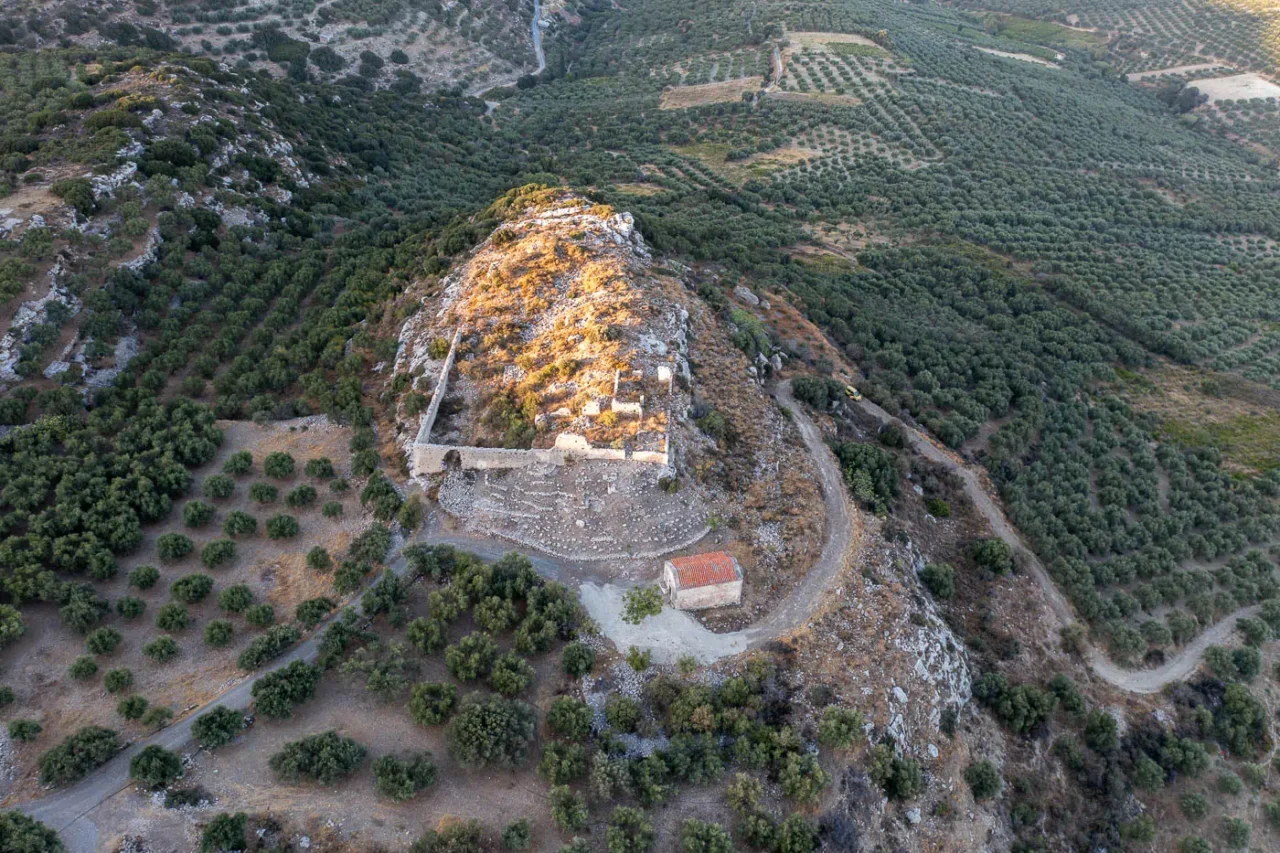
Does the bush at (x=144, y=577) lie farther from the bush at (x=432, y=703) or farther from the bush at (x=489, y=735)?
the bush at (x=489, y=735)

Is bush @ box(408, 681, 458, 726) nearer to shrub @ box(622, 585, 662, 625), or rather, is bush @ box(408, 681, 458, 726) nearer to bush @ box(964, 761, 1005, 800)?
shrub @ box(622, 585, 662, 625)

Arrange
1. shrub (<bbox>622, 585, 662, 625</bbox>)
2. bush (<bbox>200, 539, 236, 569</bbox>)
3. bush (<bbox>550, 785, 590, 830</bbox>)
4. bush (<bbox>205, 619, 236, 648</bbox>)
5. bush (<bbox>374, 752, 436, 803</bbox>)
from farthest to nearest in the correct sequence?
bush (<bbox>200, 539, 236, 569</bbox>) < shrub (<bbox>622, 585, 662, 625</bbox>) < bush (<bbox>205, 619, 236, 648</bbox>) < bush (<bbox>374, 752, 436, 803</bbox>) < bush (<bbox>550, 785, 590, 830</bbox>)

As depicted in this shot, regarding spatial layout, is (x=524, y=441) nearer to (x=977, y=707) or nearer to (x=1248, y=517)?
(x=977, y=707)

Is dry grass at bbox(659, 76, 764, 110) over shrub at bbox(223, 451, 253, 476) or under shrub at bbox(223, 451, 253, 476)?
over

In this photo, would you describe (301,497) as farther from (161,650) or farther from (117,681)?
(117,681)

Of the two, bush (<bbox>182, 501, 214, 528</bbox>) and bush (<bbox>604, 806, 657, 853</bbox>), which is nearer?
bush (<bbox>604, 806, 657, 853</bbox>)

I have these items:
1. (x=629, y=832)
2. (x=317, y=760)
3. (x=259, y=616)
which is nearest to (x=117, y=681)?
(x=259, y=616)

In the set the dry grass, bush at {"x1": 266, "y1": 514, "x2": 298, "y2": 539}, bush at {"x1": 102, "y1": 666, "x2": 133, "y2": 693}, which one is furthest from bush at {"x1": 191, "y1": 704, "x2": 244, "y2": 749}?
the dry grass
